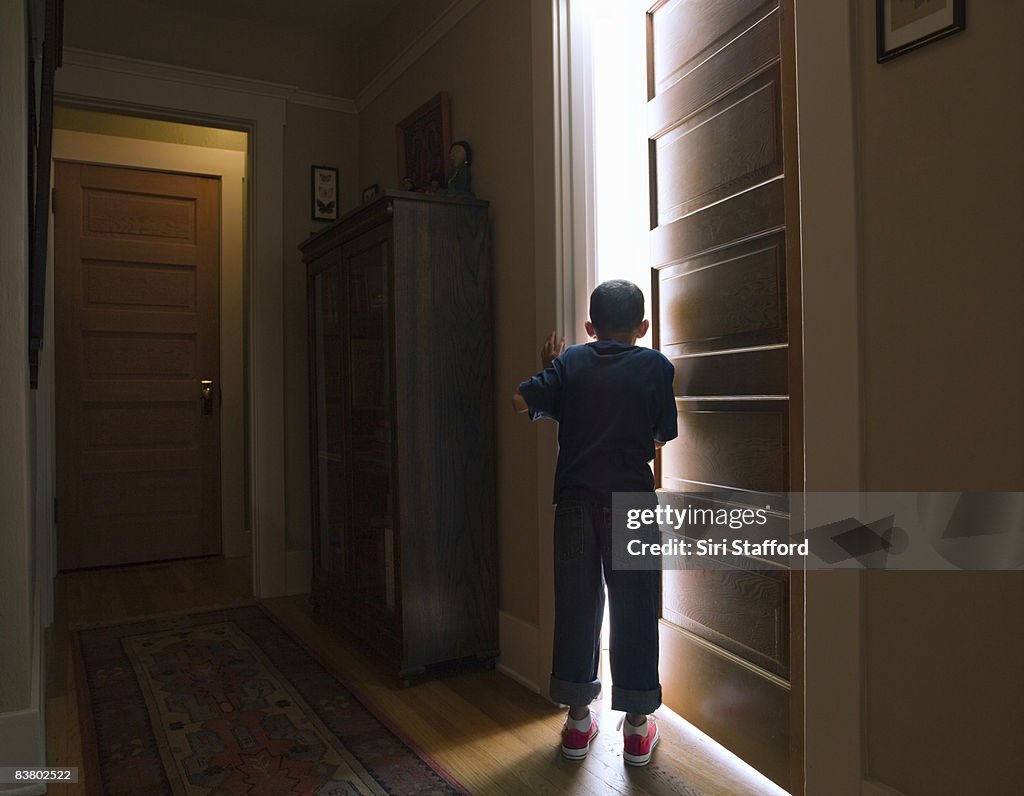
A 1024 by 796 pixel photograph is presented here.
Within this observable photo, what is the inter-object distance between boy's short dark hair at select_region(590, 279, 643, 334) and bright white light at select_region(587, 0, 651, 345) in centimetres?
30

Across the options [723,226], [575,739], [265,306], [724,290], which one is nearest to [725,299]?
[724,290]

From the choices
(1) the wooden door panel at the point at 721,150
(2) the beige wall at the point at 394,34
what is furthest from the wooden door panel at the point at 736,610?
(2) the beige wall at the point at 394,34

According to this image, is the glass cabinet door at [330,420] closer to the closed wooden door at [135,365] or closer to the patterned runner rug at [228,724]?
the patterned runner rug at [228,724]

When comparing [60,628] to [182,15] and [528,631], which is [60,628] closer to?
[528,631]

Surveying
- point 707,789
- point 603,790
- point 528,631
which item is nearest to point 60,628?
point 528,631

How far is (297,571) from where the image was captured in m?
3.75

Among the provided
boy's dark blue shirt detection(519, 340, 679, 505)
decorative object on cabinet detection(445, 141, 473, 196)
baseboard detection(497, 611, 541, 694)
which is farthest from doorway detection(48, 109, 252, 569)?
boy's dark blue shirt detection(519, 340, 679, 505)

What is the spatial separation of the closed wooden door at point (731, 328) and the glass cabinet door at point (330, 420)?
54.3 inches

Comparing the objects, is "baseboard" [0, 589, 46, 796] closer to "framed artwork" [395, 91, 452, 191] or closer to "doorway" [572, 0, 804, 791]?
"doorway" [572, 0, 804, 791]

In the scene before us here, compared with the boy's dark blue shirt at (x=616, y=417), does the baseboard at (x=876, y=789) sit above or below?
below

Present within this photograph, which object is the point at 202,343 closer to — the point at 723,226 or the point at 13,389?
the point at 13,389

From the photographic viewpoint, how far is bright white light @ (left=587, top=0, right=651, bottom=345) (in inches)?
90.0

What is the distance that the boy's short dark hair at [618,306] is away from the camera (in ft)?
6.55

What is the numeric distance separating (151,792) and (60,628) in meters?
1.69
